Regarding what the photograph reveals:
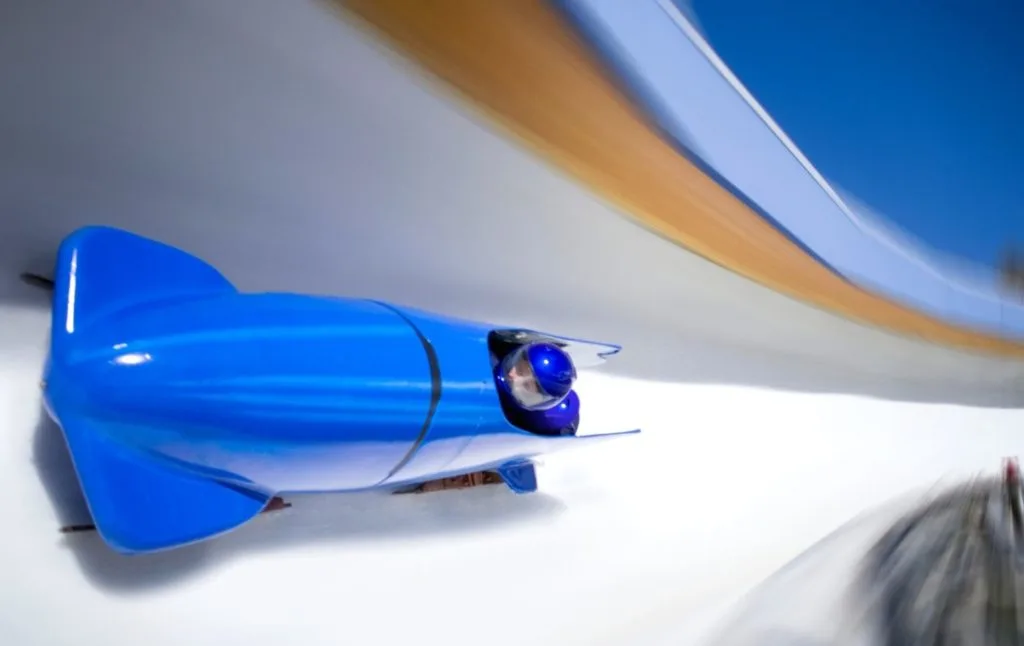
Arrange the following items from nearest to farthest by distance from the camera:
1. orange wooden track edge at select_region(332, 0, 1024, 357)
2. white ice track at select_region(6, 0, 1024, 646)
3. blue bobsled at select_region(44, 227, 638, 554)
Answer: blue bobsled at select_region(44, 227, 638, 554), white ice track at select_region(6, 0, 1024, 646), orange wooden track edge at select_region(332, 0, 1024, 357)

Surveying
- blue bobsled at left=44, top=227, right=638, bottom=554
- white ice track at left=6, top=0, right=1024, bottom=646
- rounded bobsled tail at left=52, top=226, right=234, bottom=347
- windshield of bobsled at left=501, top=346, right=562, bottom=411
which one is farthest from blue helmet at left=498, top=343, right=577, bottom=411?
rounded bobsled tail at left=52, top=226, right=234, bottom=347

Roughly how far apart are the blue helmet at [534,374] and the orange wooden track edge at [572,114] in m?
0.57

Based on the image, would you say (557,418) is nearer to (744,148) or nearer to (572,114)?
(572,114)

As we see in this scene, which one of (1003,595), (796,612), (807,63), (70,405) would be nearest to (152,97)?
(70,405)

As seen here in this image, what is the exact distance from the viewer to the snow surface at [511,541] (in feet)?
4.08

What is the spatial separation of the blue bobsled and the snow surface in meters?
0.22

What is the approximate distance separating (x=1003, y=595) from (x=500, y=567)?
2324 millimetres

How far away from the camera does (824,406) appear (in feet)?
10.5

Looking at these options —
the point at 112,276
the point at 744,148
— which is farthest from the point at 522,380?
the point at 744,148

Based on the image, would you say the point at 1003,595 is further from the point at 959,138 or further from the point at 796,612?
the point at 959,138

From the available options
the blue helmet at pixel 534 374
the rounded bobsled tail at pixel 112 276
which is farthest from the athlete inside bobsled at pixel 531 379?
the rounded bobsled tail at pixel 112 276

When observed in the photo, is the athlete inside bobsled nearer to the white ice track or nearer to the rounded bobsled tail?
the white ice track

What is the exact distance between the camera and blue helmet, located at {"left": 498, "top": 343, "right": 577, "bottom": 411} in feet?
5.46

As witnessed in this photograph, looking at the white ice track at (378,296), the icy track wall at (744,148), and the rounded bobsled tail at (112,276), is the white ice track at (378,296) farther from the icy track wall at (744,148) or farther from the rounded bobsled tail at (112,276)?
the icy track wall at (744,148)
